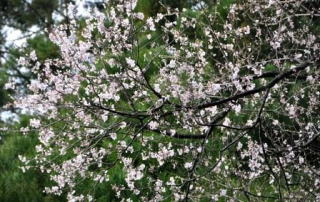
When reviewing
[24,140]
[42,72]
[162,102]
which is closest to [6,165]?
[24,140]

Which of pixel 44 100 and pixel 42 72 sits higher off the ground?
pixel 42 72

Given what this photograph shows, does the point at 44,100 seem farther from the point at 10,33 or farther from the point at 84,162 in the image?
the point at 10,33

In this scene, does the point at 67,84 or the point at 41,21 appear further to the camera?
the point at 41,21

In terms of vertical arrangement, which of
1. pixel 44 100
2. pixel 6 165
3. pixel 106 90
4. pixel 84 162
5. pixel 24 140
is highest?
pixel 24 140

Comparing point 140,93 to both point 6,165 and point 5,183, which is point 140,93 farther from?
point 6,165

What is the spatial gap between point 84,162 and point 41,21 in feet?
32.7

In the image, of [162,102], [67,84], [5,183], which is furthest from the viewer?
[5,183]

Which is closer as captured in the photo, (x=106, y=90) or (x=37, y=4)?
(x=106, y=90)

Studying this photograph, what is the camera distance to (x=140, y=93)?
144 inches

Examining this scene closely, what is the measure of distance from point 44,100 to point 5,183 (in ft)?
7.95

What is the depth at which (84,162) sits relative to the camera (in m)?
3.56

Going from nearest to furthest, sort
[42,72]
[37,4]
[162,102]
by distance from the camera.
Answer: [162,102], [42,72], [37,4]

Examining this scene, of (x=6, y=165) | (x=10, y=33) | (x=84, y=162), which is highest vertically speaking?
(x=10, y=33)

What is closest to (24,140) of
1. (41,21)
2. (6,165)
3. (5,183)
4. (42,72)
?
(6,165)
